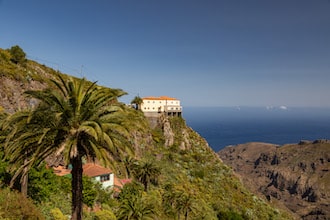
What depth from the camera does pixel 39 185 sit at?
27.6 meters

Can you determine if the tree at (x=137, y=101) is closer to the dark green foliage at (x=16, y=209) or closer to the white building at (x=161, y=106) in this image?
A: the white building at (x=161, y=106)

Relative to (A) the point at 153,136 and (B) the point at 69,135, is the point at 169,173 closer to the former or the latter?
(A) the point at 153,136

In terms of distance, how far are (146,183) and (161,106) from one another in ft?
170

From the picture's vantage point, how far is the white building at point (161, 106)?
3880 inches

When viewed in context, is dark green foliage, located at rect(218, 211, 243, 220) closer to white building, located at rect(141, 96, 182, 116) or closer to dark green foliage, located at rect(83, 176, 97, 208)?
dark green foliage, located at rect(83, 176, 97, 208)

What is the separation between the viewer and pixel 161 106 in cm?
9938

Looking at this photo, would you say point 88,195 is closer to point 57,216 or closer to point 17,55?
point 57,216

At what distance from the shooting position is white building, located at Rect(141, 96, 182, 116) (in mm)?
98562

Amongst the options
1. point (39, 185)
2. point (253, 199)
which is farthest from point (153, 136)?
point (39, 185)

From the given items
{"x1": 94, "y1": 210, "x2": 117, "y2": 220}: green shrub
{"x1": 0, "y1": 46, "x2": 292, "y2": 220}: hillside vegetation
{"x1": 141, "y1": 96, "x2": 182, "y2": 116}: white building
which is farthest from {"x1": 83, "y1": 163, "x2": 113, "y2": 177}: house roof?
{"x1": 141, "y1": 96, "x2": 182, "y2": 116}: white building

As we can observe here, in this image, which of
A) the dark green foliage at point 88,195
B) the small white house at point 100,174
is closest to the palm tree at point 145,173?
the small white house at point 100,174

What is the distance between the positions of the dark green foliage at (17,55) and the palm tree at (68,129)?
44647 millimetres

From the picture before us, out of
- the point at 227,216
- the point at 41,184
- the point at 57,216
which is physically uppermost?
the point at 41,184

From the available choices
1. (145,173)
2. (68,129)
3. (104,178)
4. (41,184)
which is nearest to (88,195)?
(41,184)
